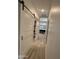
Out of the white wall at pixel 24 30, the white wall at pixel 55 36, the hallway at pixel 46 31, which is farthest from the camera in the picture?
the white wall at pixel 24 30

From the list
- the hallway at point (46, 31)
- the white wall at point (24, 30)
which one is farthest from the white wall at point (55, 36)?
the white wall at point (24, 30)

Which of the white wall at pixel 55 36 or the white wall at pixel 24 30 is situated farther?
the white wall at pixel 24 30

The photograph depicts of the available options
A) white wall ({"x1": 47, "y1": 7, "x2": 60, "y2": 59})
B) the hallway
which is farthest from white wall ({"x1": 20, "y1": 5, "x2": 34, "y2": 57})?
white wall ({"x1": 47, "y1": 7, "x2": 60, "y2": 59})

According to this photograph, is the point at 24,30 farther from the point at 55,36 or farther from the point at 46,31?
the point at 55,36

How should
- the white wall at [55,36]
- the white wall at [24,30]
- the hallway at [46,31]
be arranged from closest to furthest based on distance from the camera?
1. the white wall at [55,36]
2. the hallway at [46,31]
3. the white wall at [24,30]

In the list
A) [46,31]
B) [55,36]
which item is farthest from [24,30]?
[55,36]

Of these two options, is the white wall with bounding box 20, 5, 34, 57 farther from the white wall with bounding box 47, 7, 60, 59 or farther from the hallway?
the white wall with bounding box 47, 7, 60, 59

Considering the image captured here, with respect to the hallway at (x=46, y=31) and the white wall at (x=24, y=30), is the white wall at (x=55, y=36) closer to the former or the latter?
the hallway at (x=46, y=31)

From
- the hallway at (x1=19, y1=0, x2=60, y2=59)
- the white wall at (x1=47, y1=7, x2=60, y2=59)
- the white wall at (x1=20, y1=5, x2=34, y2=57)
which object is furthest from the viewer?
the white wall at (x1=20, y1=5, x2=34, y2=57)
